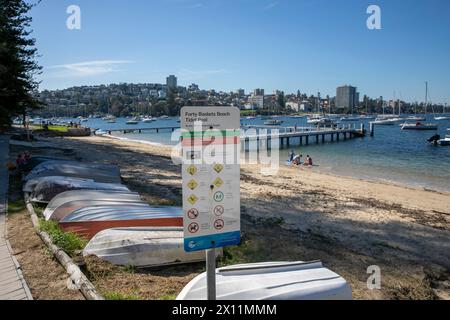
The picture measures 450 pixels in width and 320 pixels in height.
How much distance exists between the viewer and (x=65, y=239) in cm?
713

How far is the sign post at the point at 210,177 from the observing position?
3.25 meters

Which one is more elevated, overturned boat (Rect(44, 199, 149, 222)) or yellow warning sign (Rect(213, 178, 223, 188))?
yellow warning sign (Rect(213, 178, 223, 188))

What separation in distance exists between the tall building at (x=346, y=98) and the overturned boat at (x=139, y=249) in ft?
635

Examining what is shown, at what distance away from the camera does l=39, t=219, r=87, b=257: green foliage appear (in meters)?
6.80

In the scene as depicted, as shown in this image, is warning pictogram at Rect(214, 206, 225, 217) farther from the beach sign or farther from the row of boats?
the row of boats

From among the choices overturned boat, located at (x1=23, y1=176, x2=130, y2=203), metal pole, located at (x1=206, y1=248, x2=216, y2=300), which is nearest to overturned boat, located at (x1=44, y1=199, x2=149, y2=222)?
overturned boat, located at (x1=23, y1=176, x2=130, y2=203)

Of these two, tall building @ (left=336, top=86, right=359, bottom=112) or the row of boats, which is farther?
tall building @ (left=336, top=86, right=359, bottom=112)

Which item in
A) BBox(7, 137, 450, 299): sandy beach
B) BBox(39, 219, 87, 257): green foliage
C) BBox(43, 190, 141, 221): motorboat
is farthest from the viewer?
BBox(43, 190, 141, 221): motorboat

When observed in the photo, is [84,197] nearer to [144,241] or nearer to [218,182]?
[144,241]

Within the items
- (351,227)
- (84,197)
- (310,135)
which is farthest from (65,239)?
(310,135)

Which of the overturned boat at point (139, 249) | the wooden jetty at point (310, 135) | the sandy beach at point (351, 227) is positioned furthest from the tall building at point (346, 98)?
the overturned boat at point (139, 249)

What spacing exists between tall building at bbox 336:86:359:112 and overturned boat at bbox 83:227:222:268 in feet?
635

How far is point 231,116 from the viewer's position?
337cm

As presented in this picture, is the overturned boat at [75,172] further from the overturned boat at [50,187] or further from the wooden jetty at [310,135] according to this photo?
the wooden jetty at [310,135]
